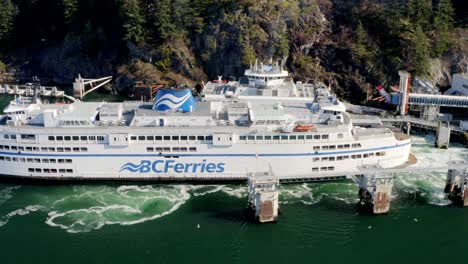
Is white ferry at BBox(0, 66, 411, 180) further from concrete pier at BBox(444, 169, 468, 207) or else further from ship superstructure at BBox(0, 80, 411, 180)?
concrete pier at BBox(444, 169, 468, 207)

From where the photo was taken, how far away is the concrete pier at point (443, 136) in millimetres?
52219

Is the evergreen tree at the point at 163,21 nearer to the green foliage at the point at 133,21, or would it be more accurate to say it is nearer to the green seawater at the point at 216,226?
the green foliage at the point at 133,21

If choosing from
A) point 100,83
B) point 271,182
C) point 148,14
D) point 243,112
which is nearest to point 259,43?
point 148,14

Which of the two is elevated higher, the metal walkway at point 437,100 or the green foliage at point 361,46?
the green foliage at point 361,46

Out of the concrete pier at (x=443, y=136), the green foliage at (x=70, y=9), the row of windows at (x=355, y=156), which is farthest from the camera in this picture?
the green foliage at (x=70, y=9)

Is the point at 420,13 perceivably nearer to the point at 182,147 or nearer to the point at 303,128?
the point at 303,128

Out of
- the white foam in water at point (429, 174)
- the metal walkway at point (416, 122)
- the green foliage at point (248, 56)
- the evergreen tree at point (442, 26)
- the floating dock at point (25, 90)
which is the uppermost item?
the evergreen tree at point (442, 26)

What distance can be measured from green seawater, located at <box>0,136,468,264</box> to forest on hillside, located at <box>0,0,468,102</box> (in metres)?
29.5

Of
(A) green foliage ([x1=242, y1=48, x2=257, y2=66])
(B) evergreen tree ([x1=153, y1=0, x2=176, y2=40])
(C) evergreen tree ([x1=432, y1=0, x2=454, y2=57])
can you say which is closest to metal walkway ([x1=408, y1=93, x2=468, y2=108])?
(C) evergreen tree ([x1=432, y1=0, x2=454, y2=57])

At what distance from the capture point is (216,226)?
38031 mm

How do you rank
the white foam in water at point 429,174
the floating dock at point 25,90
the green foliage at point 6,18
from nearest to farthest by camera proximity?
the white foam in water at point 429,174, the floating dock at point 25,90, the green foliage at point 6,18

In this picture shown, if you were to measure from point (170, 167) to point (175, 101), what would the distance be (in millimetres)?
6412

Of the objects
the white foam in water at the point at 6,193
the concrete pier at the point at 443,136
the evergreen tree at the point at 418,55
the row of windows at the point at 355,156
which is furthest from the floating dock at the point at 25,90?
the concrete pier at the point at 443,136

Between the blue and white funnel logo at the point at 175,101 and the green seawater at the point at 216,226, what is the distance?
7157 millimetres
